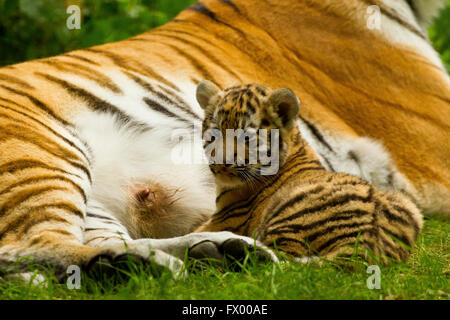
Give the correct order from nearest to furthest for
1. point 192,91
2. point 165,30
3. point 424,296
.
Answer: point 424,296 < point 192,91 < point 165,30

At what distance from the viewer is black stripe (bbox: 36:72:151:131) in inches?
120

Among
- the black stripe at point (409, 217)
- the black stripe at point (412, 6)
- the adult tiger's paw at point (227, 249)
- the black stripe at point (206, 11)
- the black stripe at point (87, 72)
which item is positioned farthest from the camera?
the black stripe at point (412, 6)

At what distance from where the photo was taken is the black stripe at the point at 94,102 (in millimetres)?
3039

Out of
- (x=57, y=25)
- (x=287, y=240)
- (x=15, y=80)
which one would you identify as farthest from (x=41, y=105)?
(x=57, y=25)

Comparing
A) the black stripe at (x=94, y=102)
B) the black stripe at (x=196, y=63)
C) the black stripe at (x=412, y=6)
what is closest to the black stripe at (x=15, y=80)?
the black stripe at (x=94, y=102)

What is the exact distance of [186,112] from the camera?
327cm

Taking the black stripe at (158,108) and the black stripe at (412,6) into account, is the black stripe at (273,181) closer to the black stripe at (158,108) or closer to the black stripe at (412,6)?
the black stripe at (158,108)

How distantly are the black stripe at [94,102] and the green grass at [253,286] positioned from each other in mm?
1035

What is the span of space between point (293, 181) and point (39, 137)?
96 cm

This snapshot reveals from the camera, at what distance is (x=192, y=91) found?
3.36 m

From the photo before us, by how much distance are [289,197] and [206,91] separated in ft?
2.04

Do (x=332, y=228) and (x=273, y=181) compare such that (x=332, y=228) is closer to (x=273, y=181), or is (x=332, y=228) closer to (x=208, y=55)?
(x=273, y=181)

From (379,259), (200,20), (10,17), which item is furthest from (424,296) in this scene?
(10,17)
